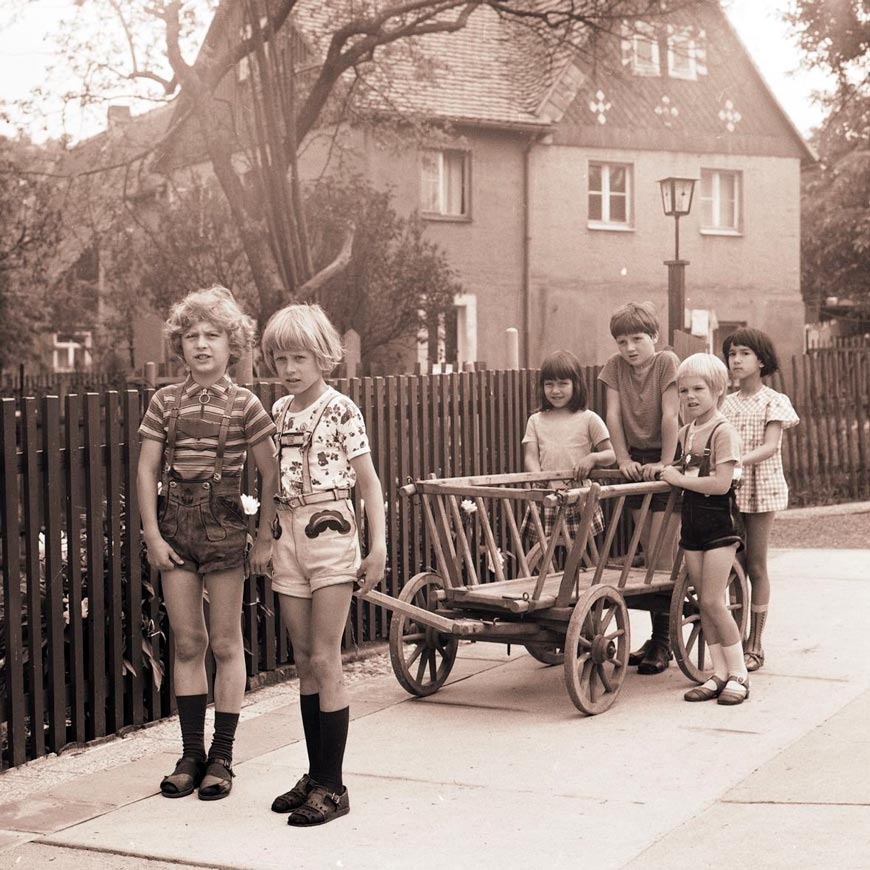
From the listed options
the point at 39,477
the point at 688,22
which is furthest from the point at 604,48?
the point at 39,477

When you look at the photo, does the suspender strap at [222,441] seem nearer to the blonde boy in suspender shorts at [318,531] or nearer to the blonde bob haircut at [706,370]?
the blonde boy in suspender shorts at [318,531]

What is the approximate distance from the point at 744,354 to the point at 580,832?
3056 mm

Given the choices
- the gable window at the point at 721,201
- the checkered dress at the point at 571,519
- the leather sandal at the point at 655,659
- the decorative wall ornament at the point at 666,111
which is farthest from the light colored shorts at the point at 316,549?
the gable window at the point at 721,201

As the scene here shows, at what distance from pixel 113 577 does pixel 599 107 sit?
2569 centimetres

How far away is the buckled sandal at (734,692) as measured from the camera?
631 cm

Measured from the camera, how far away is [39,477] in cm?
574

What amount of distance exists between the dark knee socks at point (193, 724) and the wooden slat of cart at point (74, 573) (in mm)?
755

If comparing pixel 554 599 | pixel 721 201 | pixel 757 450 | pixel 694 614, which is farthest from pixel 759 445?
pixel 721 201

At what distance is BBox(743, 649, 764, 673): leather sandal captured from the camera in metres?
6.98

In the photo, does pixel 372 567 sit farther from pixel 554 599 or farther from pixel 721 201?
pixel 721 201

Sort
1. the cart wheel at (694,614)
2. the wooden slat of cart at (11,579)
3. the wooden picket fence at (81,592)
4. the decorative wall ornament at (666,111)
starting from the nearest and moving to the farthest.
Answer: the wooden slat of cart at (11,579), the wooden picket fence at (81,592), the cart wheel at (694,614), the decorative wall ornament at (666,111)

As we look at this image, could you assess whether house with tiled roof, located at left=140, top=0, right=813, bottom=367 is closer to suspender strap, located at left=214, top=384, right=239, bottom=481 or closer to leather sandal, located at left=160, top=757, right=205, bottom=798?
suspender strap, located at left=214, top=384, right=239, bottom=481

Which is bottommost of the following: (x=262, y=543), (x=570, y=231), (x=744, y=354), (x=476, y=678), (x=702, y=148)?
(x=476, y=678)

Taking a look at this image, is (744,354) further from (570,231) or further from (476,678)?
(570,231)
